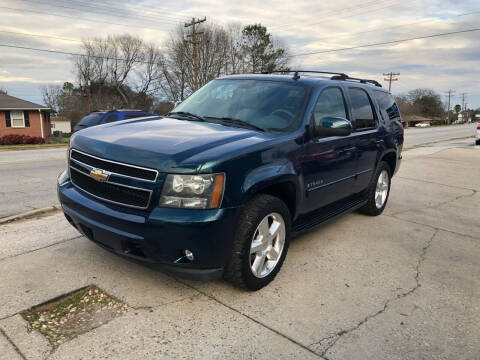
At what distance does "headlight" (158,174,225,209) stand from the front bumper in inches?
2.0

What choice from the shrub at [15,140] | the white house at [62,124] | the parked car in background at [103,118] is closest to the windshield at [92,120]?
the parked car in background at [103,118]

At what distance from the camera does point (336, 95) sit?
4500mm

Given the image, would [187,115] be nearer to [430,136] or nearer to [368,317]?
[368,317]

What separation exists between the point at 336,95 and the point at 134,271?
2.92 meters

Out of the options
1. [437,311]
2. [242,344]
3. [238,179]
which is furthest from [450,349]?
[238,179]

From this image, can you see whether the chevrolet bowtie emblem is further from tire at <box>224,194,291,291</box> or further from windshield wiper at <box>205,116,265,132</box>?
windshield wiper at <box>205,116,265,132</box>

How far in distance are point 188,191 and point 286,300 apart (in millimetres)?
1291

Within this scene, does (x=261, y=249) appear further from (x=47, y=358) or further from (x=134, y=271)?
(x=47, y=358)

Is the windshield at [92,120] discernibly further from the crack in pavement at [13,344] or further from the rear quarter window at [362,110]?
the crack in pavement at [13,344]

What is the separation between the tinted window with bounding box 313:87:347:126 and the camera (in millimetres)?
4043

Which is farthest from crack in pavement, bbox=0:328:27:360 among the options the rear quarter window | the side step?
the rear quarter window

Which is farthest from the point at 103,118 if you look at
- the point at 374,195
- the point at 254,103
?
the point at 254,103

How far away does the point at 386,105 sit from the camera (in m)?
5.89

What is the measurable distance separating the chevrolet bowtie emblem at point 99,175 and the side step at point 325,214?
72.6 inches
